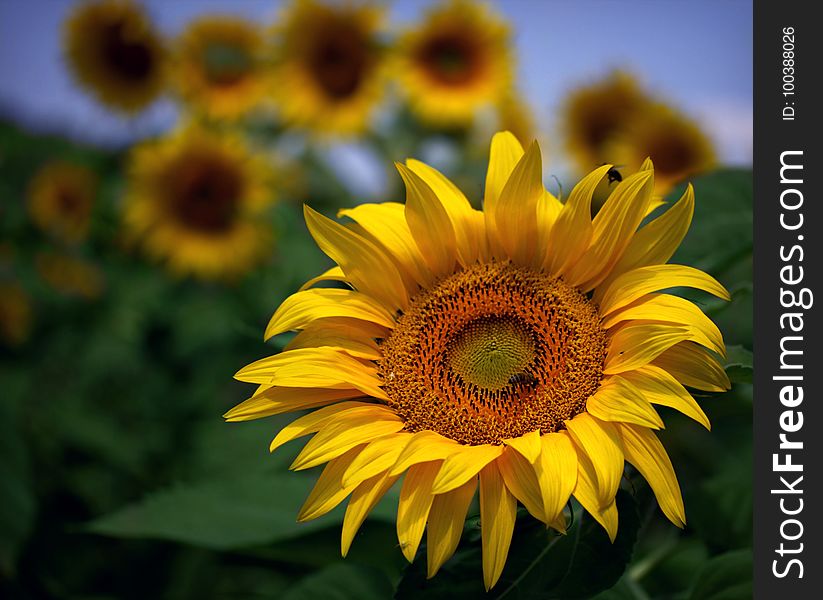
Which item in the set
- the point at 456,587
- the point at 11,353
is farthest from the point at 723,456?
the point at 11,353

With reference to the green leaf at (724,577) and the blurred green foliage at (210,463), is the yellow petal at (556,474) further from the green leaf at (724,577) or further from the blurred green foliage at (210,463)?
the green leaf at (724,577)

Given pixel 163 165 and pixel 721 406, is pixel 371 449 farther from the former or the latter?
pixel 163 165

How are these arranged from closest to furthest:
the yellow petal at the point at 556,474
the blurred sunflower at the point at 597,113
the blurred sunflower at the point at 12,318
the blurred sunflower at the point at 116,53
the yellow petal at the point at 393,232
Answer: the yellow petal at the point at 556,474
the yellow petal at the point at 393,232
the blurred sunflower at the point at 12,318
the blurred sunflower at the point at 116,53
the blurred sunflower at the point at 597,113

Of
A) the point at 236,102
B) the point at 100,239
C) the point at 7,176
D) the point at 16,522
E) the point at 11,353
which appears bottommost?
the point at 16,522

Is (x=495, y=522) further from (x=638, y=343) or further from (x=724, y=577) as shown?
(x=724, y=577)

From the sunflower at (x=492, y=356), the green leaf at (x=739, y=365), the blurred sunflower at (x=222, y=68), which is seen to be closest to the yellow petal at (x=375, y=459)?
the sunflower at (x=492, y=356)
